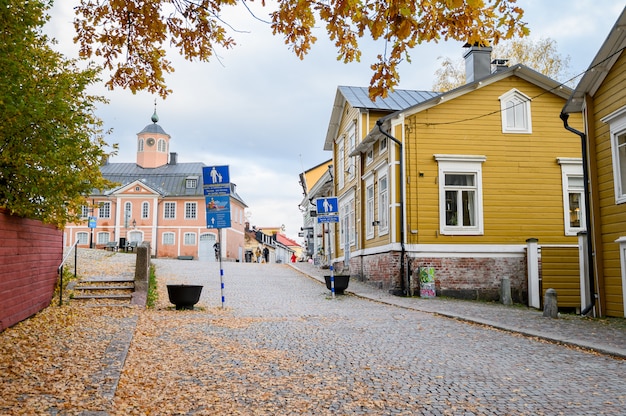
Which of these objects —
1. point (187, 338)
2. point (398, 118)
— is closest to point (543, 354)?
point (187, 338)

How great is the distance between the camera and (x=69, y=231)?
59.6m

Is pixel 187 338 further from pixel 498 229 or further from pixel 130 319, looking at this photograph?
pixel 498 229

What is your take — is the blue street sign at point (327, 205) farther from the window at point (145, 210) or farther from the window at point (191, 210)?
the window at point (145, 210)

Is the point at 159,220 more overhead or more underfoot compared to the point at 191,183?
more underfoot

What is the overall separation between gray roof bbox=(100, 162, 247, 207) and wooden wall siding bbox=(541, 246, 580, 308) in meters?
45.7

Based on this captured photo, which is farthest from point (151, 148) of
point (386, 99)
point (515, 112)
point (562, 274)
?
point (562, 274)

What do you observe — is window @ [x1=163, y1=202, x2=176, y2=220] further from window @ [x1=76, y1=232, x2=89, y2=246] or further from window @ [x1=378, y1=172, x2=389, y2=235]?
window @ [x1=378, y1=172, x2=389, y2=235]

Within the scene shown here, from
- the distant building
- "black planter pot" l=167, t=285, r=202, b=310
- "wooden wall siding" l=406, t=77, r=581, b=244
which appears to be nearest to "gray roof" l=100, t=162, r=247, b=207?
the distant building

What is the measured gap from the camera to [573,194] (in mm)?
19938

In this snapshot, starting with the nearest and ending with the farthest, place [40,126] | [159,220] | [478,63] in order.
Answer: [40,126] < [478,63] < [159,220]

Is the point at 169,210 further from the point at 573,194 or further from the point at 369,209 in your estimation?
the point at 573,194

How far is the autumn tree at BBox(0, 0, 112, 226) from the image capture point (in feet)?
29.1

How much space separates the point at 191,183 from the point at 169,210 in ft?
12.0

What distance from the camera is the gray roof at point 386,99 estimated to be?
2258 centimetres
